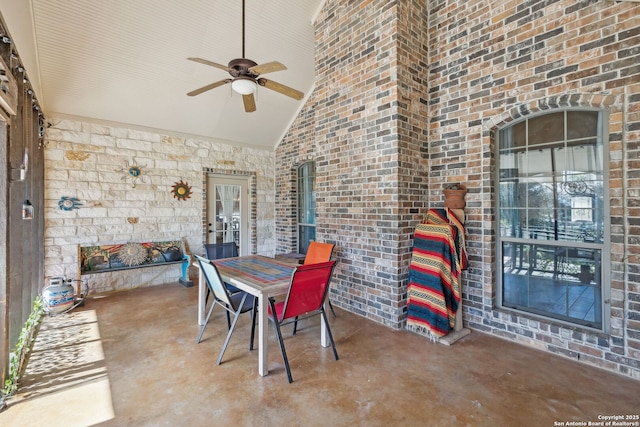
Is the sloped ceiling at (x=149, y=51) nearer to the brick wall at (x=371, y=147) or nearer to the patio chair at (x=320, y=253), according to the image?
the brick wall at (x=371, y=147)

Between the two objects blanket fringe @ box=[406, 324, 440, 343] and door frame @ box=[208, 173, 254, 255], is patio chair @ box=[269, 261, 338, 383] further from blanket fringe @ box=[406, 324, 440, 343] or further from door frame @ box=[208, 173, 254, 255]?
door frame @ box=[208, 173, 254, 255]

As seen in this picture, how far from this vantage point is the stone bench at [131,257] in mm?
4473

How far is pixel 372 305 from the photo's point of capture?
338cm

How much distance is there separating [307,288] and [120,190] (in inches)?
159

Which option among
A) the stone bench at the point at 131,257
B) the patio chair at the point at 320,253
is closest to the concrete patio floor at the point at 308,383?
the patio chair at the point at 320,253

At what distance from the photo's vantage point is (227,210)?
606cm

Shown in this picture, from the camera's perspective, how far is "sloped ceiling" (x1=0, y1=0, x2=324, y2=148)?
327 centimetres

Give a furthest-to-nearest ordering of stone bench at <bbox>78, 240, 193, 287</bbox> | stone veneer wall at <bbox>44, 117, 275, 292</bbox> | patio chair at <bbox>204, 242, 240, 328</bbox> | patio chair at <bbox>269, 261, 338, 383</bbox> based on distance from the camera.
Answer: stone bench at <bbox>78, 240, 193, 287</bbox> < stone veneer wall at <bbox>44, 117, 275, 292</bbox> < patio chair at <bbox>204, 242, 240, 328</bbox> < patio chair at <bbox>269, 261, 338, 383</bbox>

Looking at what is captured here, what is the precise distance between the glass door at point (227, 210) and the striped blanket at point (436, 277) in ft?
13.4

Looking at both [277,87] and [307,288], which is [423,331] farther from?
[277,87]

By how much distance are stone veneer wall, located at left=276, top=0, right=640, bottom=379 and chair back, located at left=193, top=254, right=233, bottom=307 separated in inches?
62.2

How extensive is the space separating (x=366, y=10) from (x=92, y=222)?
487 centimetres

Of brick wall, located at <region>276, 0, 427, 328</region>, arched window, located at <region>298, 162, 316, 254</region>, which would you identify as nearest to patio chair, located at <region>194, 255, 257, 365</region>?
brick wall, located at <region>276, 0, 427, 328</region>

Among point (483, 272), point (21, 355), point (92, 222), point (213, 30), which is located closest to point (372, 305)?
point (483, 272)
